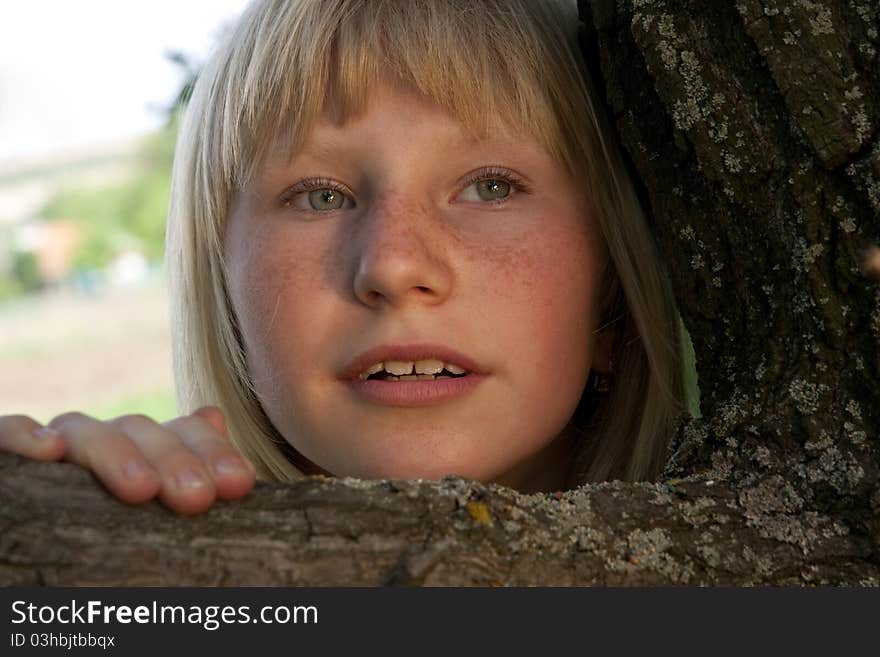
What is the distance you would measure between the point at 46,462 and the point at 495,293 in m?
0.88

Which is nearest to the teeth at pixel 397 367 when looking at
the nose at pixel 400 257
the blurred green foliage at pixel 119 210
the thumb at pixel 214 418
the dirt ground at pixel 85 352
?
Answer: the nose at pixel 400 257

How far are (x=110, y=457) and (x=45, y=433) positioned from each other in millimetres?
83

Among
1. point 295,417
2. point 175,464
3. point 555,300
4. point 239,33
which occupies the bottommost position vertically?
point 175,464

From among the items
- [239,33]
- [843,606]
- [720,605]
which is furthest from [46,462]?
[239,33]

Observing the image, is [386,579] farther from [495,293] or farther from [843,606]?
[495,293]

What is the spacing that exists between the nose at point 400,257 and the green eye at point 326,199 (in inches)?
4.4

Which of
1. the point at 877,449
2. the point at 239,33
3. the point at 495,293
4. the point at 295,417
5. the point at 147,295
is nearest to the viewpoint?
the point at 877,449

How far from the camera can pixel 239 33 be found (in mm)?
1962

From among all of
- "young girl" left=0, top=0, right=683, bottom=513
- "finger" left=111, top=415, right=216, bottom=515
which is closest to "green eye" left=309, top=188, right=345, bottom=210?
"young girl" left=0, top=0, right=683, bottom=513

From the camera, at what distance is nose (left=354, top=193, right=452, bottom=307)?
1602 mm

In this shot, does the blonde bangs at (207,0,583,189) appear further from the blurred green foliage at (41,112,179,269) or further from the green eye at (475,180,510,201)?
the blurred green foliage at (41,112,179,269)

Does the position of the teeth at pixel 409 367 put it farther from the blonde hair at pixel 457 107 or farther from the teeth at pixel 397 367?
the blonde hair at pixel 457 107

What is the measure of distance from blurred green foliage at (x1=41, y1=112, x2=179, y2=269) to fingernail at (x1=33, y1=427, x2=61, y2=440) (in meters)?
15.4

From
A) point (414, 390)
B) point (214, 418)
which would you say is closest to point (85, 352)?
point (414, 390)
